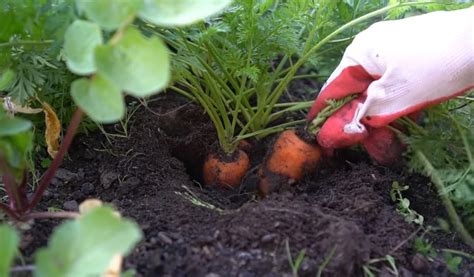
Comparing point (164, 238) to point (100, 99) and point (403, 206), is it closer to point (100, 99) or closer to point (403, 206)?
point (100, 99)

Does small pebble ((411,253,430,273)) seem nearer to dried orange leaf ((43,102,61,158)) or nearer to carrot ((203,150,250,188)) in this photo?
carrot ((203,150,250,188))

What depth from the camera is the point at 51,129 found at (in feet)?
3.90

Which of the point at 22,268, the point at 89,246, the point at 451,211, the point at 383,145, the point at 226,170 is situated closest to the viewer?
the point at 89,246

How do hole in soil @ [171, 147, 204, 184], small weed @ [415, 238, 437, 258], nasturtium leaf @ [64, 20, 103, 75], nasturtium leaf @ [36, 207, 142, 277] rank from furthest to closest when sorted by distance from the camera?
hole in soil @ [171, 147, 204, 184]
small weed @ [415, 238, 437, 258]
nasturtium leaf @ [64, 20, 103, 75]
nasturtium leaf @ [36, 207, 142, 277]

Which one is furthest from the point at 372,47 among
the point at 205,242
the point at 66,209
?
the point at 66,209

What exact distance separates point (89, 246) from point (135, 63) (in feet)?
0.66

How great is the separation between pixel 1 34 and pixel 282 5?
20.8 inches

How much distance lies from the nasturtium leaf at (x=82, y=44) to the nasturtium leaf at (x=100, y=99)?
0.11 feet

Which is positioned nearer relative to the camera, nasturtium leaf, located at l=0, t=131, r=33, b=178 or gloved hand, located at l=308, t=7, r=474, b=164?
nasturtium leaf, located at l=0, t=131, r=33, b=178

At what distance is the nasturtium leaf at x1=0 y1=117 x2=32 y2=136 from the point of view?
78cm

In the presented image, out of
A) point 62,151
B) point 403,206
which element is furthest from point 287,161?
point 62,151

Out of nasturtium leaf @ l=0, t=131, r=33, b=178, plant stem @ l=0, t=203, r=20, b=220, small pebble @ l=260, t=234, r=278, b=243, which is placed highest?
nasturtium leaf @ l=0, t=131, r=33, b=178

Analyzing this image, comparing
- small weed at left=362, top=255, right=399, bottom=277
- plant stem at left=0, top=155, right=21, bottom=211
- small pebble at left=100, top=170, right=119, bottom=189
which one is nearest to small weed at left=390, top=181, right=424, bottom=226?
small weed at left=362, top=255, right=399, bottom=277

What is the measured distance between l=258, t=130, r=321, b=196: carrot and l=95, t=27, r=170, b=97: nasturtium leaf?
0.54 metres
